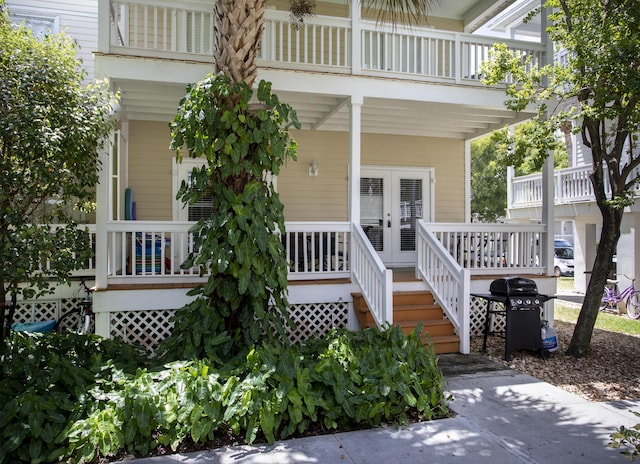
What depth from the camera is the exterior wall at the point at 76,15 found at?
937 cm

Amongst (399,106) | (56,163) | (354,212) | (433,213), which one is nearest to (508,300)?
(354,212)

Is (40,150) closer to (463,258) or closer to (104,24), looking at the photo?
(104,24)

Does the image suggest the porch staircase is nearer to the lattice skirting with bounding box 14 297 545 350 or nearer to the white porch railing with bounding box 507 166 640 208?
the lattice skirting with bounding box 14 297 545 350

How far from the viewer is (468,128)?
1035 cm

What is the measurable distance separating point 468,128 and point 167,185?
6379 mm

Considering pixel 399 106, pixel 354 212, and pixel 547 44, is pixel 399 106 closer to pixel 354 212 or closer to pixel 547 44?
pixel 354 212

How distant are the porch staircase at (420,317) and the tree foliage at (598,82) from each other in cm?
177

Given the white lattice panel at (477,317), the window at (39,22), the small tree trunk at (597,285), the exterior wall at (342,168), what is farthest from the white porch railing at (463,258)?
the window at (39,22)

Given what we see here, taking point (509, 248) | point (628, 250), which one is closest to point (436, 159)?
point (509, 248)

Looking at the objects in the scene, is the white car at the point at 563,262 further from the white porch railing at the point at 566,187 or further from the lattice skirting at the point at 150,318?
the lattice skirting at the point at 150,318

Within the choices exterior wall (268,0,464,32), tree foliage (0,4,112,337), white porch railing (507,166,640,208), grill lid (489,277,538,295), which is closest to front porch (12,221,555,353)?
grill lid (489,277,538,295)

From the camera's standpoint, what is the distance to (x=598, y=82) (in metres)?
6.02

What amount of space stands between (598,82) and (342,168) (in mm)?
5268

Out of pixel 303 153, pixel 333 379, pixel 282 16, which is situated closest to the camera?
pixel 333 379
